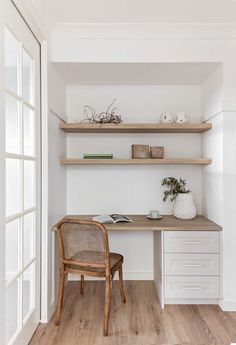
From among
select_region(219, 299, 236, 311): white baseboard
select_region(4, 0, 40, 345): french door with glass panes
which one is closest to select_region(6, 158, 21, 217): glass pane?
select_region(4, 0, 40, 345): french door with glass panes

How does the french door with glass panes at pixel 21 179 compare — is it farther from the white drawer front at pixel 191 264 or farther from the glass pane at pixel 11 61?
the white drawer front at pixel 191 264

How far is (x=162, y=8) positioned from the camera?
2188 mm

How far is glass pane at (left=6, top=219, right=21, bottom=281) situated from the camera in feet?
5.39

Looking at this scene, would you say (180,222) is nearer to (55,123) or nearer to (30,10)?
(55,123)

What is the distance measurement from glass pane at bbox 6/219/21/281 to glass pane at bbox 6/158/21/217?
8 centimetres

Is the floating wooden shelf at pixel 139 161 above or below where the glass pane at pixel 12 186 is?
above

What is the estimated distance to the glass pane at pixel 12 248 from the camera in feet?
5.39

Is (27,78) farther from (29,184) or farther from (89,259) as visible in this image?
(89,259)

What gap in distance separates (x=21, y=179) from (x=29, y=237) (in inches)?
19.1

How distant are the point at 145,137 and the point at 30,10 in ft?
5.69

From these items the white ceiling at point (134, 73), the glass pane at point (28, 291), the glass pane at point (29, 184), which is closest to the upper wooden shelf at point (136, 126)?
the white ceiling at point (134, 73)

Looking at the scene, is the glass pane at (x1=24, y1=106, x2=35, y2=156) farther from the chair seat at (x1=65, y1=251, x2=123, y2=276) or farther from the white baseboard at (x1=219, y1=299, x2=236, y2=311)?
the white baseboard at (x1=219, y1=299, x2=236, y2=311)

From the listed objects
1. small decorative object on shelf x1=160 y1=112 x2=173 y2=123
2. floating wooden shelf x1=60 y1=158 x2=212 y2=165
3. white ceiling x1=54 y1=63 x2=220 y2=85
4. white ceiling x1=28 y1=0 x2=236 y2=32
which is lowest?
floating wooden shelf x1=60 y1=158 x2=212 y2=165

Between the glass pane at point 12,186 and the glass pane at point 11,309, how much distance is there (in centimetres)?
46
